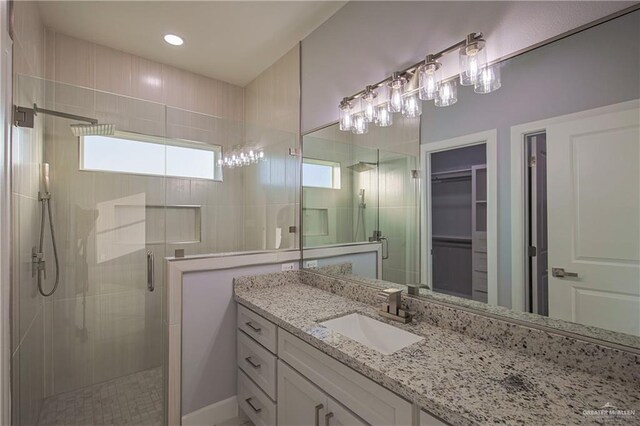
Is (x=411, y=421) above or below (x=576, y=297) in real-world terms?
below

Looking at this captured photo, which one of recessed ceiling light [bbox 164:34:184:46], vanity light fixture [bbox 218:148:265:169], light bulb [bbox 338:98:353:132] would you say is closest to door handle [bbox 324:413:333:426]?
light bulb [bbox 338:98:353:132]

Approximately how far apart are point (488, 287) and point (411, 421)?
0.68 metres

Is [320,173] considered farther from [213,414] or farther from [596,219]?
[213,414]

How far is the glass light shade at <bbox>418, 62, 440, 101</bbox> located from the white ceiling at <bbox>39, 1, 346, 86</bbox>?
100 cm

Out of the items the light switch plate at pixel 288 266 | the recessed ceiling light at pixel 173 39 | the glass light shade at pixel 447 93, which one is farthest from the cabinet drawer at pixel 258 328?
the recessed ceiling light at pixel 173 39

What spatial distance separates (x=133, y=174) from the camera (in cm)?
202

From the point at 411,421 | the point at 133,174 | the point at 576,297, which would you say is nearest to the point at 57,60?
the point at 133,174

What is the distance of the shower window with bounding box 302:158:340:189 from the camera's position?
2.17 m

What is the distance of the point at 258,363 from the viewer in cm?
169

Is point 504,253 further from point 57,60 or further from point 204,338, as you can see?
point 57,60

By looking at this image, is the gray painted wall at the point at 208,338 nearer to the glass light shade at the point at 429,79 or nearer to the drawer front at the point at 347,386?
the drawer front at the point at 347,386

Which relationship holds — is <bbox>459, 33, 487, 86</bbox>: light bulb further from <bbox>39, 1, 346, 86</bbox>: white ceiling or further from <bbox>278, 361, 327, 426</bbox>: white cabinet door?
<bbox>278, 361, 327, 426</bbox>: white cabinet door

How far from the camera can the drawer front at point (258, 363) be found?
61.0 inches

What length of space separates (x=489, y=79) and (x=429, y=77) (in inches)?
10.8
